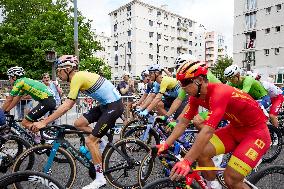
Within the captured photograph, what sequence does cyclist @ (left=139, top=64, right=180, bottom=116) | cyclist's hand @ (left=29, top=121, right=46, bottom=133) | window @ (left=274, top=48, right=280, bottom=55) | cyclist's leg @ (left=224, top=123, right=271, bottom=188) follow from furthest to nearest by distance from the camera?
window @ (left=274, top=48, right=280, bottom=55) → cyclist @ (left=139, top=64, right=180, bottom=116) → cyclist's hand @ (left=29, top=121, right=46, bottom=133) → cyclist's leg @ (left=224, top=123, right=271, bottom=188)

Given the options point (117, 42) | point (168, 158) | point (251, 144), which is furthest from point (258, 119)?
point (117, 42)

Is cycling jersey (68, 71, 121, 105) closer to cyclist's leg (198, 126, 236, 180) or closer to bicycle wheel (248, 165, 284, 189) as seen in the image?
cyclist's leg (198, 126, 236, 180)

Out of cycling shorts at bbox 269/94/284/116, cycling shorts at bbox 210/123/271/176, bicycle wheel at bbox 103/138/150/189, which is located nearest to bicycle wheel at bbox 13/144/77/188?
bicycle wheel at bbox 103/138/150/189

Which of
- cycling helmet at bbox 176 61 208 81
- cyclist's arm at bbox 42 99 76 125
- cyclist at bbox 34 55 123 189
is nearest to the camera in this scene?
cycling helmet at bbox 176 61 208 81

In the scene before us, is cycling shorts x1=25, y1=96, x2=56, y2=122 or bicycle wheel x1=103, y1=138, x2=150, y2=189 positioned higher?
cycling shorts x1=25, y1=96, x2=56, y2=122

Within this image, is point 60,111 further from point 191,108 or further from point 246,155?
point 246,155

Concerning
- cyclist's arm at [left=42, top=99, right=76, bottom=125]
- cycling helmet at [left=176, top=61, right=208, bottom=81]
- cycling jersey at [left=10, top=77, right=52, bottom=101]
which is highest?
cycling helmet at [left=176, top=61, right=208, bottom=81]

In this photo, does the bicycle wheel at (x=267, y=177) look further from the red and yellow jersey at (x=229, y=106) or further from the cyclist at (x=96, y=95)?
the cyclist at (x=96, y=95)

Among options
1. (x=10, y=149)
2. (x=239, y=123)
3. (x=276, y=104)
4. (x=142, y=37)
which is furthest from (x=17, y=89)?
(x=142, y=37)

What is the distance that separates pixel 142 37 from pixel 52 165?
68.9m

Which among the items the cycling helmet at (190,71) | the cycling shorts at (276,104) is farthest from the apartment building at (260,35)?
the cycling helmet at (190,71)

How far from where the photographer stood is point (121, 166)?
17.3ft

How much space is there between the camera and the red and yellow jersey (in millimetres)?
3197

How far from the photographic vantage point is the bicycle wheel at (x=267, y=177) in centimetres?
358
